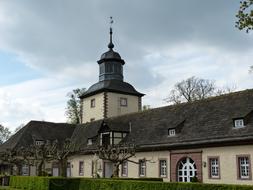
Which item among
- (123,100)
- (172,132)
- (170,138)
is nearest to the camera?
(170,138)

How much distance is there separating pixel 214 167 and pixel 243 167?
2035mm

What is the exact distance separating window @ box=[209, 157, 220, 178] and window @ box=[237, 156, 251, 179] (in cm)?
153

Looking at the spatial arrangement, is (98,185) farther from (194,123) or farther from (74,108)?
(74,108)

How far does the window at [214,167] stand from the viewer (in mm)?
23111

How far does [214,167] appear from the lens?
23375mm

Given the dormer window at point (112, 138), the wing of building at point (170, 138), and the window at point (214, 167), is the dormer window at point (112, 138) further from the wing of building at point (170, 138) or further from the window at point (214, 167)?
the window at point (214, 167)

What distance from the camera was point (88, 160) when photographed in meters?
34.9

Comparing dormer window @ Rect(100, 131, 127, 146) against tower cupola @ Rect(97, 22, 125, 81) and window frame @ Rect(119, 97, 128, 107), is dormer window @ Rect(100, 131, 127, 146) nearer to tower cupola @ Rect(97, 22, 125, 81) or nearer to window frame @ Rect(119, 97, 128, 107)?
window frame @ Rect(119, 97, 128, 107)

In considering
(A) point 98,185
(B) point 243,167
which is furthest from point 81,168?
(B) point 243,167

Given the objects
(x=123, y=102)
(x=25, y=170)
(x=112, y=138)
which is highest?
(x=123, y=102)

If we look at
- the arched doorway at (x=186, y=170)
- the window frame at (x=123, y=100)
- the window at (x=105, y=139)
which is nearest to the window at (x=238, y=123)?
the arched doorway at (x=186, y=170)

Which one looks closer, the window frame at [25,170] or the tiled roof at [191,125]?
the tiled roof at [191,125]

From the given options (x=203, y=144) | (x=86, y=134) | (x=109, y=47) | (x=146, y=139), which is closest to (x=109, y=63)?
(x=109, y=47)

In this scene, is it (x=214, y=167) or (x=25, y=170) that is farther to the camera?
(x=25, y=170)
